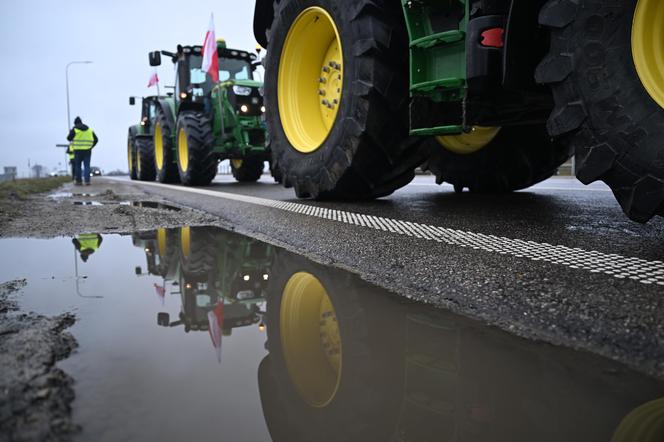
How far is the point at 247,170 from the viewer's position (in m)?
11.3

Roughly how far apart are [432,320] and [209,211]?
3032 mm

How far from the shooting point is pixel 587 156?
72.1 inches

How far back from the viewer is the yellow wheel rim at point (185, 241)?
2.32 metres

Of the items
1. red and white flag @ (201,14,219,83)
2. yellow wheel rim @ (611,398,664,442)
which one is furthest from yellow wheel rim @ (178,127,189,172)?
yellow wheel rim @ (611,398,664,442)

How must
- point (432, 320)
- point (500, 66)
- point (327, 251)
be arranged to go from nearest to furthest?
point (432, 320) → point (327, 251) → point (500, 66)

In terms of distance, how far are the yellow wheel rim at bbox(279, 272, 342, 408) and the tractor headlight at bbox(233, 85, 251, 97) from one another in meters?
7.56

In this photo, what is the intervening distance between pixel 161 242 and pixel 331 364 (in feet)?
5.92

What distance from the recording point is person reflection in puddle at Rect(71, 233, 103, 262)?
2.26 metres

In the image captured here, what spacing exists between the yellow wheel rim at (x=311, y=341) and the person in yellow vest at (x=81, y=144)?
11615 mm

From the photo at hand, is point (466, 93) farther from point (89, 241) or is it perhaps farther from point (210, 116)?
point (210, 116)

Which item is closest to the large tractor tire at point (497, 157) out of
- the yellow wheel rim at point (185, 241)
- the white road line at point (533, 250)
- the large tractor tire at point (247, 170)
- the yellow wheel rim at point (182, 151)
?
the white road line at point (533, 250)

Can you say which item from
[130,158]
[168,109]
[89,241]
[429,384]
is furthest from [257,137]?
[130,158]

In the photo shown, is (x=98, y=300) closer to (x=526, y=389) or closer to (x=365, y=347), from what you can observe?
(x=365, y=347)

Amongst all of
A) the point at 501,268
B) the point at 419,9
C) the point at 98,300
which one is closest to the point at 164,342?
the point at 98,300
